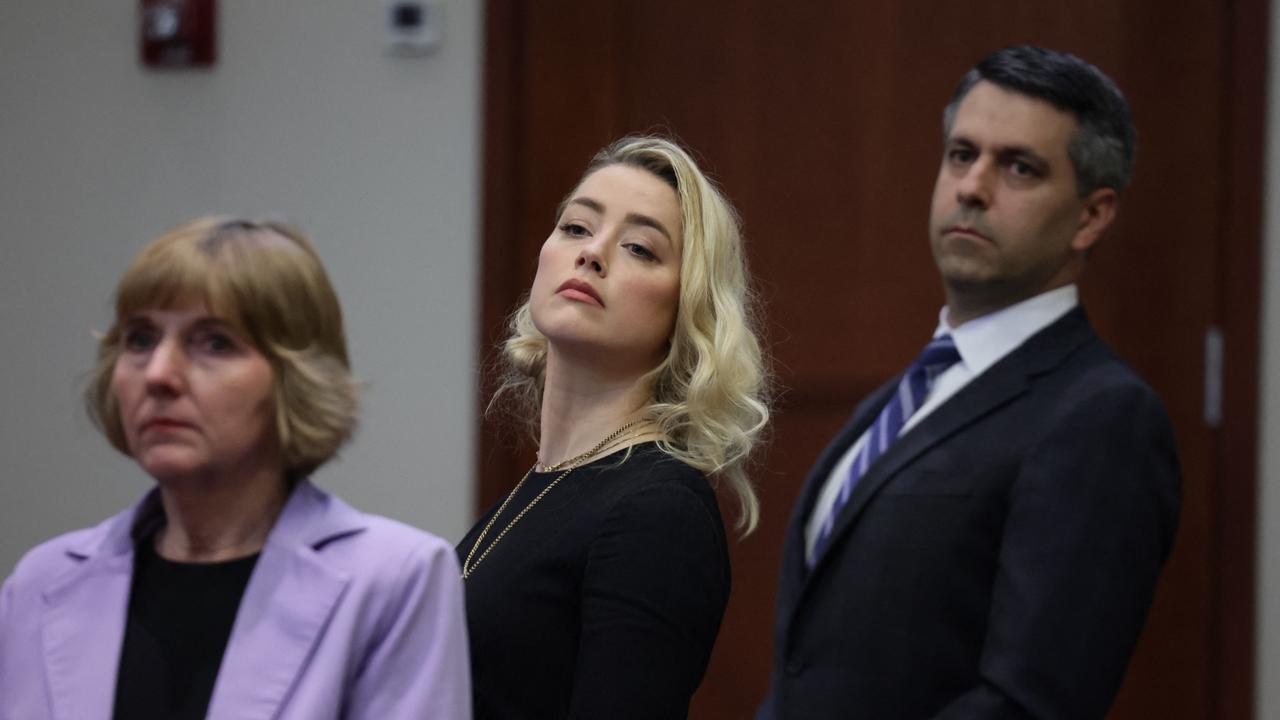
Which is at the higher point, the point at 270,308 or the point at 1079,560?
the point at 270,308

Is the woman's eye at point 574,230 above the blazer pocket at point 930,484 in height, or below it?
above

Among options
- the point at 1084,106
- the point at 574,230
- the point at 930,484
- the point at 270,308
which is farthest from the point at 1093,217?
the point at 270,308

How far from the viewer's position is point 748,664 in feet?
10.6

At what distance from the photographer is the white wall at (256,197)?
131 inches

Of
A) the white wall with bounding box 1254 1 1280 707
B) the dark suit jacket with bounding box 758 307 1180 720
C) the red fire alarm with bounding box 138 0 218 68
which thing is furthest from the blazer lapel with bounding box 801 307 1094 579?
the red fire alarm with bounding box 138 0 218 68

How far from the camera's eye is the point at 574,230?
6.10 feet

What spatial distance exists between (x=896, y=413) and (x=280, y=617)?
0.88 meters

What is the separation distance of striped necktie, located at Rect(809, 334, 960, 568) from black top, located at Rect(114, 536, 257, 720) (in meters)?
0.76

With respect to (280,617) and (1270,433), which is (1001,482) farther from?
(1270,433)

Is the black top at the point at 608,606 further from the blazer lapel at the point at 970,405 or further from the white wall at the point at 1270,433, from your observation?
the white wall at the point at 1270,433

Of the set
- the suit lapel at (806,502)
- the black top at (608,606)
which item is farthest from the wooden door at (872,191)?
the black top at (608,606)

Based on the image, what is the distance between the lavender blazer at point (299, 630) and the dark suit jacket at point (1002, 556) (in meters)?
0.56

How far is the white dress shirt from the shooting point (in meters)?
1.88

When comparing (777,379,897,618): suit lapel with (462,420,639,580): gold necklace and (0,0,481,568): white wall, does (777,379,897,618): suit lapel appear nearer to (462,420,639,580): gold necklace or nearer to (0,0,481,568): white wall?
(462,420,639,580): gold necklace
